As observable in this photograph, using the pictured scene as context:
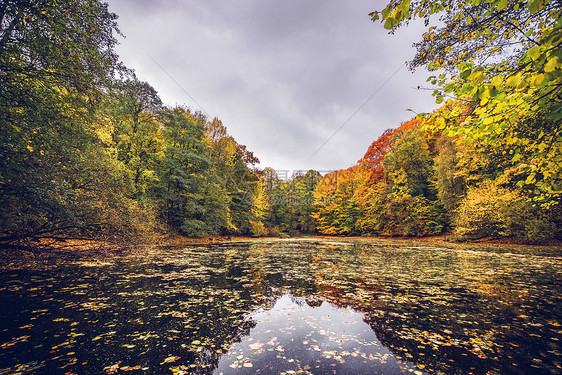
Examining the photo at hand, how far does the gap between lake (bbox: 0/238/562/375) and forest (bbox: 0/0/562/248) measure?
2.90 m

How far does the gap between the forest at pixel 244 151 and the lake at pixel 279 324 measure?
2896 mm

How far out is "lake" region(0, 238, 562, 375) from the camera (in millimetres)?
3309

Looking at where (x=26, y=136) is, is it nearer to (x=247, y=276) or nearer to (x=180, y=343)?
(x=180, y=343)

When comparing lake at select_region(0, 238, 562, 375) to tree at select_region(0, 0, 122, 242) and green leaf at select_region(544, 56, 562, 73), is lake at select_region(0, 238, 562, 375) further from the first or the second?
green leaf at select_region(544, 56, 562, 73)

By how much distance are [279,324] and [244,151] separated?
37.7 metres

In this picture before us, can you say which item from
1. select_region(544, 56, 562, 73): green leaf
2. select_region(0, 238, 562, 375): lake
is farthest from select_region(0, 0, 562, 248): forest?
select_region(0, 238, 562, 375): lake

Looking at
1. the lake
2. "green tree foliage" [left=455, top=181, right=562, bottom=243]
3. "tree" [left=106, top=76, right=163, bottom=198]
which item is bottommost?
the lake

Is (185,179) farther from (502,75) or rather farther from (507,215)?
(507,215)

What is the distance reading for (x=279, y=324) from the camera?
16.0ft

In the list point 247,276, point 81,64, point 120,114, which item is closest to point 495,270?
point 247,276

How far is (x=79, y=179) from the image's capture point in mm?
8539

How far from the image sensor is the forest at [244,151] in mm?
3968

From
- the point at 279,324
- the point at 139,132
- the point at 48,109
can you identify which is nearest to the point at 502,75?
the point at 279,324

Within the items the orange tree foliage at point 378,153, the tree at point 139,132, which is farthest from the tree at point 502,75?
the orange tree foliage at point 378,153
